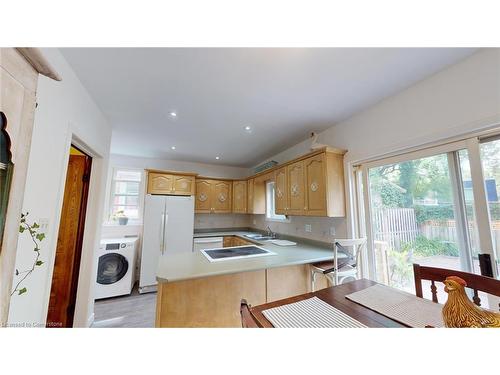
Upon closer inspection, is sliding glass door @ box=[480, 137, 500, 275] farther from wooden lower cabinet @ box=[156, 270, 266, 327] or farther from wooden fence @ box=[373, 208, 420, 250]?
wooden lower cabinet @ box=[156, 270, 266, 327]

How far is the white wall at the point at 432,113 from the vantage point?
1207mm

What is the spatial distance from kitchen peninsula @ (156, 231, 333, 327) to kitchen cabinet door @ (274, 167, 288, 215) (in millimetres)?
969

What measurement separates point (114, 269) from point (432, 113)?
175 inches

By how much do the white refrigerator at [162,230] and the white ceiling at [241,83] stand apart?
1.34 m

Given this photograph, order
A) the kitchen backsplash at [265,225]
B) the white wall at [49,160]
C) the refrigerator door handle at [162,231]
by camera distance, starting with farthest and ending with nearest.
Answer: the refrigerator door handle at [162,231], the kitchen backsplash at [265,225], the white wall at [49,160]

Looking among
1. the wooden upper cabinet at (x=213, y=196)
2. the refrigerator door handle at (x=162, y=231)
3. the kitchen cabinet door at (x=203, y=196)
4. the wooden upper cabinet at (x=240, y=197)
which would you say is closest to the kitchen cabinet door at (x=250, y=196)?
the wooden upper cabinet at (x=240, y=197)

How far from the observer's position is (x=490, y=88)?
1191mm

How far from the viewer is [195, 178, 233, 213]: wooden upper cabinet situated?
Answer: 410 cm


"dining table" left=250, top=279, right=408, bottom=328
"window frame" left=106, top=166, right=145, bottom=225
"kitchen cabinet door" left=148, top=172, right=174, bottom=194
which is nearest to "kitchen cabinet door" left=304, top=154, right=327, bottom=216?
"dining table" left=250, top=279, right=408, bottom=328

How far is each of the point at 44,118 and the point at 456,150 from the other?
297 centimetres

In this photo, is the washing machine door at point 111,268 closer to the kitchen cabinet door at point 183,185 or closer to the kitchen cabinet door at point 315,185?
the kitchen cabinet door at point 183,185

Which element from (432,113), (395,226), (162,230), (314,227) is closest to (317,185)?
(314,227)
